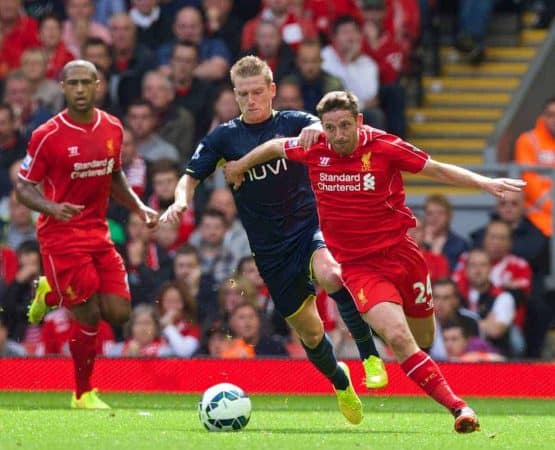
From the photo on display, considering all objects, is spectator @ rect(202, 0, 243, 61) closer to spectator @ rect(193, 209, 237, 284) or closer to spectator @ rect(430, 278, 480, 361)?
spectator @ rect(193, 209, 237, 284)

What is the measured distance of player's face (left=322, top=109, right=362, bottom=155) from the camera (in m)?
10.5

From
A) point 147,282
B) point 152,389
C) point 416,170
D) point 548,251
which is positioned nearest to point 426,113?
point 548,251

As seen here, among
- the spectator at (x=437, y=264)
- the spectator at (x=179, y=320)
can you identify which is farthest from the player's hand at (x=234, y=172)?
the spectator at (x=437, y=264)

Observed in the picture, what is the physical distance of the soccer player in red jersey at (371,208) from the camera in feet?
34.2

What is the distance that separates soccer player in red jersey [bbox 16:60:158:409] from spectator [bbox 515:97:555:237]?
17.0 feet

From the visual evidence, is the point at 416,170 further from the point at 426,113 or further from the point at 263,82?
the point at 426,113

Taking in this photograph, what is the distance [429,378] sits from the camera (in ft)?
33.2

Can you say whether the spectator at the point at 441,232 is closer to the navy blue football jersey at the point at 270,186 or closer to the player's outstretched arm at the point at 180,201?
the navy blue football jersey at the point at 270,186

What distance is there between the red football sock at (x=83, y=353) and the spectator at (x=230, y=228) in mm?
3400

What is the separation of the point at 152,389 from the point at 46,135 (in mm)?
3181

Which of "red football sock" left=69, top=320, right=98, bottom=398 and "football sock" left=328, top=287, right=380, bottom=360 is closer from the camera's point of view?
"football sock" left=328, top=287, right=380, bottom=360

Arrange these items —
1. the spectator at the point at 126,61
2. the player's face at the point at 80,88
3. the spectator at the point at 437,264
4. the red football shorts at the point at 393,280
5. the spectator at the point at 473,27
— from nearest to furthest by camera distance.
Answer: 1. the red football shorts at the point at 393,280
2. the player's face at the point at 80,88
3. the spectator at the point at 437,264
4. the spectator at the point at 126,61
5. the spectator at the point at 473,27

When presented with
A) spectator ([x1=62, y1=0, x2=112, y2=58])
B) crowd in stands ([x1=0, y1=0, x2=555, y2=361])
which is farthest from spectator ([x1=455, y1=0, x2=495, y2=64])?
spectator ([x1=62, y1=0, x2=112, y2=58])

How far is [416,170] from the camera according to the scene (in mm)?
10547
